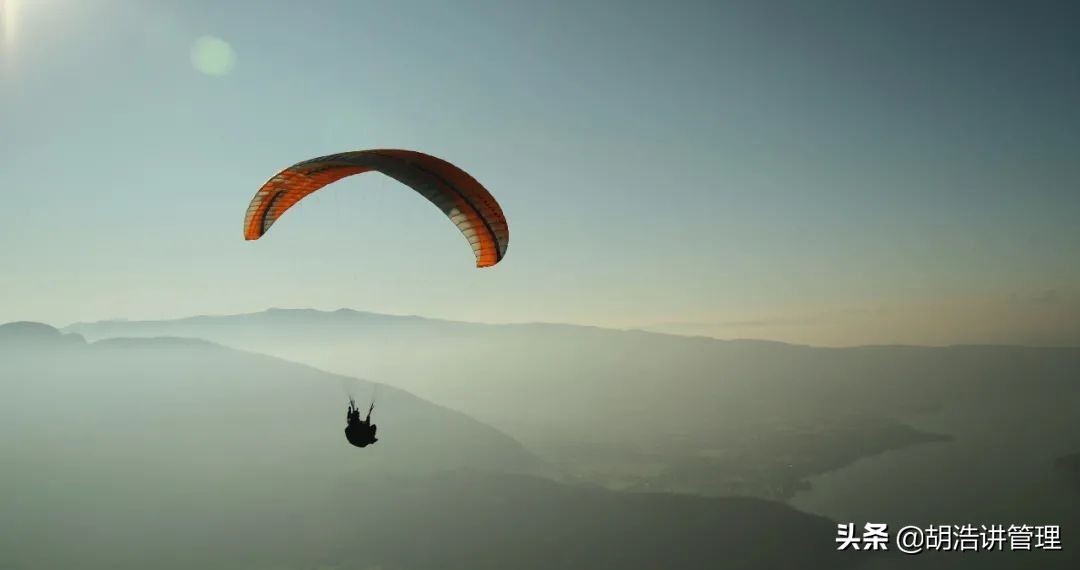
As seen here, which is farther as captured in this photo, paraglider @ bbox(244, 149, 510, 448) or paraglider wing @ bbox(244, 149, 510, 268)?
paraglider wing @ bbox(244, 149, 510, 268)

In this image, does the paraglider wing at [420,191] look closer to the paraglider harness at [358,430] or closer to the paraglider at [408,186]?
the paraglider at [408,186]

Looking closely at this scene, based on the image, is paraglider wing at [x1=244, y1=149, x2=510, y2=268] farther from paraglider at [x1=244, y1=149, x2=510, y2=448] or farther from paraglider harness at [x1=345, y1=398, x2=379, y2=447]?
paraglider harness at [x1=345, y1=398, x2=379, y2=447]

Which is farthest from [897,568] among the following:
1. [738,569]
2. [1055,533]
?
[1055,533]

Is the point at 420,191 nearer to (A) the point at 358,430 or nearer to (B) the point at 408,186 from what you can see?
(B) the point at 408,186

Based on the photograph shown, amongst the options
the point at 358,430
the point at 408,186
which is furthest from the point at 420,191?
the point at 358,430

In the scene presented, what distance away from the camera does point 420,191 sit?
776 inches

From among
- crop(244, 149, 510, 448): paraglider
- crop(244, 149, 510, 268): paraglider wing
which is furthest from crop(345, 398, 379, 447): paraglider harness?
crop(244, 149, 510, 268): paraglider wing

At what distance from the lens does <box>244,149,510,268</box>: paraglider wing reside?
730 inches

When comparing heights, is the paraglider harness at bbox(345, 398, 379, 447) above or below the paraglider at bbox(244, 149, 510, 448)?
below

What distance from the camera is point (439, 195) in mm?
19719

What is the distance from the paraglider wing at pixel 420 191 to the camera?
18.5 meters

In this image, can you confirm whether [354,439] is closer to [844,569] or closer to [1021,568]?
[844,569]

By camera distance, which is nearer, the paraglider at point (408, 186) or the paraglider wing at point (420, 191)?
the paraglider at point (408, 186)

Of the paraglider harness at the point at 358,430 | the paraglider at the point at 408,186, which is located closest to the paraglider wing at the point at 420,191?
the paraglider at the point at 408,186
